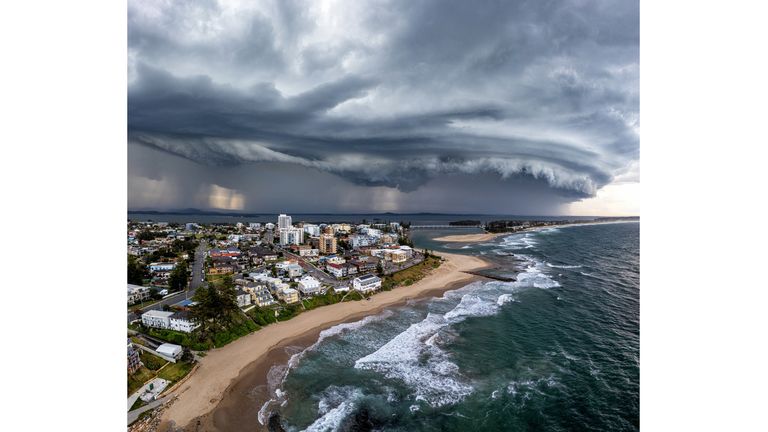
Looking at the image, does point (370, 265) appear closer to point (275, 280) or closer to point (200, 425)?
point (275, 280)

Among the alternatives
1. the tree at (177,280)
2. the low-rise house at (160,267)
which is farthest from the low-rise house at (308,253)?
the tree at (177,280)

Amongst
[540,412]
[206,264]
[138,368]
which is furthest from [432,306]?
[206,264]

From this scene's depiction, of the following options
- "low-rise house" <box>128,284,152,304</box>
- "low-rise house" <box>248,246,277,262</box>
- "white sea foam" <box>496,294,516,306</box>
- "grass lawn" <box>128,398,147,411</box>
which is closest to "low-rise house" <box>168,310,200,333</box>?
"grass lawn" <box>128,398,147,411</box>

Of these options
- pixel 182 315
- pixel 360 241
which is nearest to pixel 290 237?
pixel 360 241

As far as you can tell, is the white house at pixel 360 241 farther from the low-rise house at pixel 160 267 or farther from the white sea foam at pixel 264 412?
the white sea foam at pixel 264 412

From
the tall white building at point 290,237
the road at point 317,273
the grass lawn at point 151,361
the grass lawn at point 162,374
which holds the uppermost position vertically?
the tall white building at point 290,237

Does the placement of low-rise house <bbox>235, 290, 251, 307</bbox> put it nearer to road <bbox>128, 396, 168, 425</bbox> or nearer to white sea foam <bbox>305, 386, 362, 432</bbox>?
road <bbox>128, 396, 168, 425</bbox>
